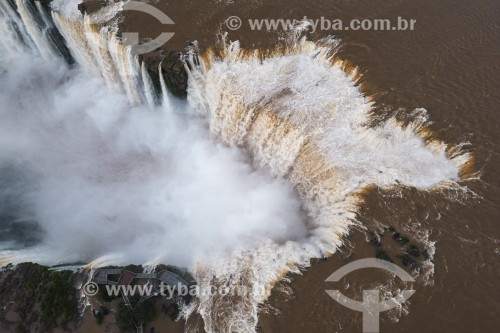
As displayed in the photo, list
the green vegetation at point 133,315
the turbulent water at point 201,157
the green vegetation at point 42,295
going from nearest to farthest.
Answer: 1. the green vegetation at point 133,315
2. the green vegetation at point 42,295
3. the turbulent water at point 201,157

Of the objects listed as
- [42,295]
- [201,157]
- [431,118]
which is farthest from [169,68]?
[431,118]

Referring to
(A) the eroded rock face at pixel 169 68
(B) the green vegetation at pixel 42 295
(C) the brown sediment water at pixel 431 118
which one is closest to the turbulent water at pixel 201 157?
(A) the eroded rock face at pixel 169 68

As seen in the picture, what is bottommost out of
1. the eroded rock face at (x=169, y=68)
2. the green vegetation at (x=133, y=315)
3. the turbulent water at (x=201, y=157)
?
the green vegetation at (x=133, y=315)

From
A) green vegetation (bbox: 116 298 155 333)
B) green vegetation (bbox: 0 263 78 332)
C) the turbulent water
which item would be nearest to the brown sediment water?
the turbulent water

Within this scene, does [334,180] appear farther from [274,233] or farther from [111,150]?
[111,150]

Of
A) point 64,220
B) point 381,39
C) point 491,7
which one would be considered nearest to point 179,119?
point 64,220

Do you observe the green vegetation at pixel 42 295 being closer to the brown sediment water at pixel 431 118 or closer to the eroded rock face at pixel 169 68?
the brown sediment water at pixel 431 118

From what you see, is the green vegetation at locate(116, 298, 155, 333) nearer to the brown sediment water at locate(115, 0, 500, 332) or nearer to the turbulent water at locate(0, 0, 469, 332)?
the turbulent water at locate(0, 0, 469, 332)

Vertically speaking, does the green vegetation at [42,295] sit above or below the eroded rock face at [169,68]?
below
